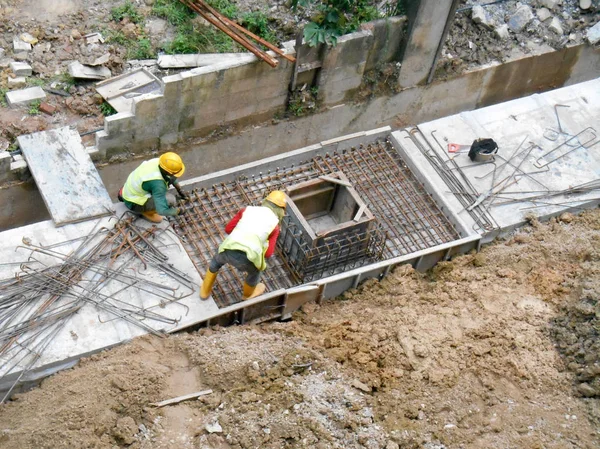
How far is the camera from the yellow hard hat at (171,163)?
923 cm

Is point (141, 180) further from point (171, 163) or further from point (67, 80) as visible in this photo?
point (67, 80)

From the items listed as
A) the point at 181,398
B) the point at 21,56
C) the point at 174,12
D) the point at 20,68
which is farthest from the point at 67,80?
the point at 181,398

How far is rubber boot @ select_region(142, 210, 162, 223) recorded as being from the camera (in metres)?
9.95

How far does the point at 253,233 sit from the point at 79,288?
2.16 m

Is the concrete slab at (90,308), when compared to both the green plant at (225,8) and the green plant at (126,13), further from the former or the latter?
the green plant at (225,8)

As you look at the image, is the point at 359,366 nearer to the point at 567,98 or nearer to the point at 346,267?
the point at 346,267

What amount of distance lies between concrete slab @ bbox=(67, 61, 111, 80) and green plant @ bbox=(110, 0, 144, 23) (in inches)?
43.5

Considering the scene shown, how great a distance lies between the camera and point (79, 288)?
9227mm

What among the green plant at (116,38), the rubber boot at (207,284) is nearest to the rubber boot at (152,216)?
the rubber boot at (207,284)

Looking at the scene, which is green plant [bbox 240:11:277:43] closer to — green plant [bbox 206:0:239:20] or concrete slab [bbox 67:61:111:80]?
green plant [bbox 206:0:239:20]

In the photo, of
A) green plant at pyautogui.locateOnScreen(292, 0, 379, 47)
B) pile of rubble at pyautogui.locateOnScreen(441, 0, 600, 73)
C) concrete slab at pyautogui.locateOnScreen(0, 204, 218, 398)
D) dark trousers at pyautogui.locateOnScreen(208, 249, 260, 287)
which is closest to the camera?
concrete slab at pyautogui.locateOnScreen(0, 204, 218, 398)

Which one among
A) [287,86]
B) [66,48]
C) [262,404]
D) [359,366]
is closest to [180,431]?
[262,404]

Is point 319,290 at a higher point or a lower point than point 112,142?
lower

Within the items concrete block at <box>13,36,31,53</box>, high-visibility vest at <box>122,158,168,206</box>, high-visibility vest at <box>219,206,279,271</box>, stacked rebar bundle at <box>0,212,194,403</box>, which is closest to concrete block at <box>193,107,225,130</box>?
high-visibility vest at <box>122,158,168,206</box>
